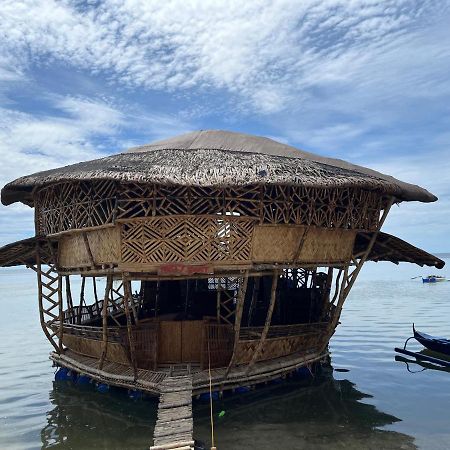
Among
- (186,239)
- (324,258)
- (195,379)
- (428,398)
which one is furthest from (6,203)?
(428,398)

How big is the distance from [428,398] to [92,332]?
30.9 feet

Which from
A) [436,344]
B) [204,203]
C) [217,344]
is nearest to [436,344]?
[436,344]

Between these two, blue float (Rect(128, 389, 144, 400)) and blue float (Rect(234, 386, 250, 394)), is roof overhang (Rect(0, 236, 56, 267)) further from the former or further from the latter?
blue float (Rect(234, 386, 250, 394))

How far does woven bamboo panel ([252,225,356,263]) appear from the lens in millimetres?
11078

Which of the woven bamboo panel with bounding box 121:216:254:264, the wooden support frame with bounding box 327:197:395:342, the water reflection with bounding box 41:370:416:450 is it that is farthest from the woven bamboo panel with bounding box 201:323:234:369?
the wooden support frame with bounding box 327:197:395:342

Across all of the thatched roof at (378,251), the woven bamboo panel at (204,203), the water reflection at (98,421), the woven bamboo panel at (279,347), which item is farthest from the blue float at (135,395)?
the thatched roof at (378,251)

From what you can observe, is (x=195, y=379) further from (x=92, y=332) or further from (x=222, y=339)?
(x=92, y=332)

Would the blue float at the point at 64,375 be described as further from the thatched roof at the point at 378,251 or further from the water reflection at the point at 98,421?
the thatched roof at the point at 378,251

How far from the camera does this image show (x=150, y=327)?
500 inches

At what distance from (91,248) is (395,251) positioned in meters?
9.29

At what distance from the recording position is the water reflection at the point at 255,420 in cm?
988

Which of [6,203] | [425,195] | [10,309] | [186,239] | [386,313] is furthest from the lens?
[10,309]

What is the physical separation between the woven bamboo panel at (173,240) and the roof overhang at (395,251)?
5201 millimetres

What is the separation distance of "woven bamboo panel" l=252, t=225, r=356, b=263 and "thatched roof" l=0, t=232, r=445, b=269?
4.27 ft
